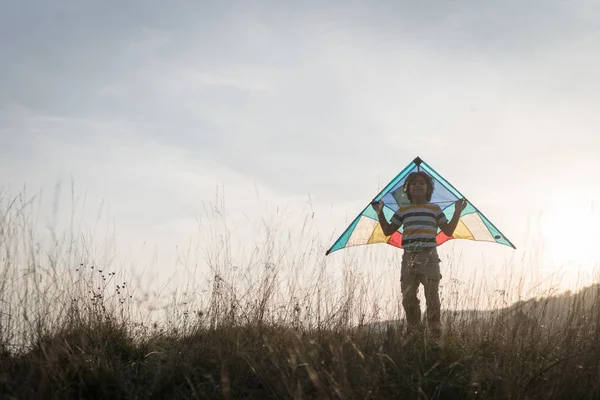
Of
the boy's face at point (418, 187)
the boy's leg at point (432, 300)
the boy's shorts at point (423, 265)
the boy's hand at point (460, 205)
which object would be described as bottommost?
the boy's leg at point (432, 300)

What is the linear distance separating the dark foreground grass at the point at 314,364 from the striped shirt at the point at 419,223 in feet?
3.17

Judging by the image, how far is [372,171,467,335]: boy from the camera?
5.37m

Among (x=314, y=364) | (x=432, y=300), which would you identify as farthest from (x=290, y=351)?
(x=432, y=300)

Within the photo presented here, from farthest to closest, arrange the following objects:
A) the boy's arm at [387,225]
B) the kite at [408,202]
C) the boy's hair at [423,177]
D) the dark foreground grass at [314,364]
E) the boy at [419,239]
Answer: the kite at [408,202] → the boy's hair at [423,177] → the boy's arm at [387,225] → the boy at [419,239] → the dark foreground grass at [314,364]

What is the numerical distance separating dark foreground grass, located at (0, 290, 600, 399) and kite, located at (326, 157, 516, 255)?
171cm

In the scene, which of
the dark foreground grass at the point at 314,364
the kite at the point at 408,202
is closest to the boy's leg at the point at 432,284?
the dark foreground grass at the point at 314,364

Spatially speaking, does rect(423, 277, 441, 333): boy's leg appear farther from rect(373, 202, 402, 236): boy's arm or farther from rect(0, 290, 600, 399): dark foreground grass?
rect(373, 202, 402, 236): boy's arm

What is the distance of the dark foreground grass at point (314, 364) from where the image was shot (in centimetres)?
309

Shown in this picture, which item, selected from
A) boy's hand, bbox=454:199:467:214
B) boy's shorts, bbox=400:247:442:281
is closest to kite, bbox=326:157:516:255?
boy's hand, bbox=454:199:467:214

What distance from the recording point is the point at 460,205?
6078mm

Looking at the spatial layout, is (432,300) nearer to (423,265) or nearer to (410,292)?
(410,292)

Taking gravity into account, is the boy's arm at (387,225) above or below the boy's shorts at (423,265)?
above

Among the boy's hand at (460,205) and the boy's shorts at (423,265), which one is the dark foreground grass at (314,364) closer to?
the boy's shorts at (423,265)

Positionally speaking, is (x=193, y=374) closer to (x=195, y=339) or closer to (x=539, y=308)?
(x=195, y=339)
